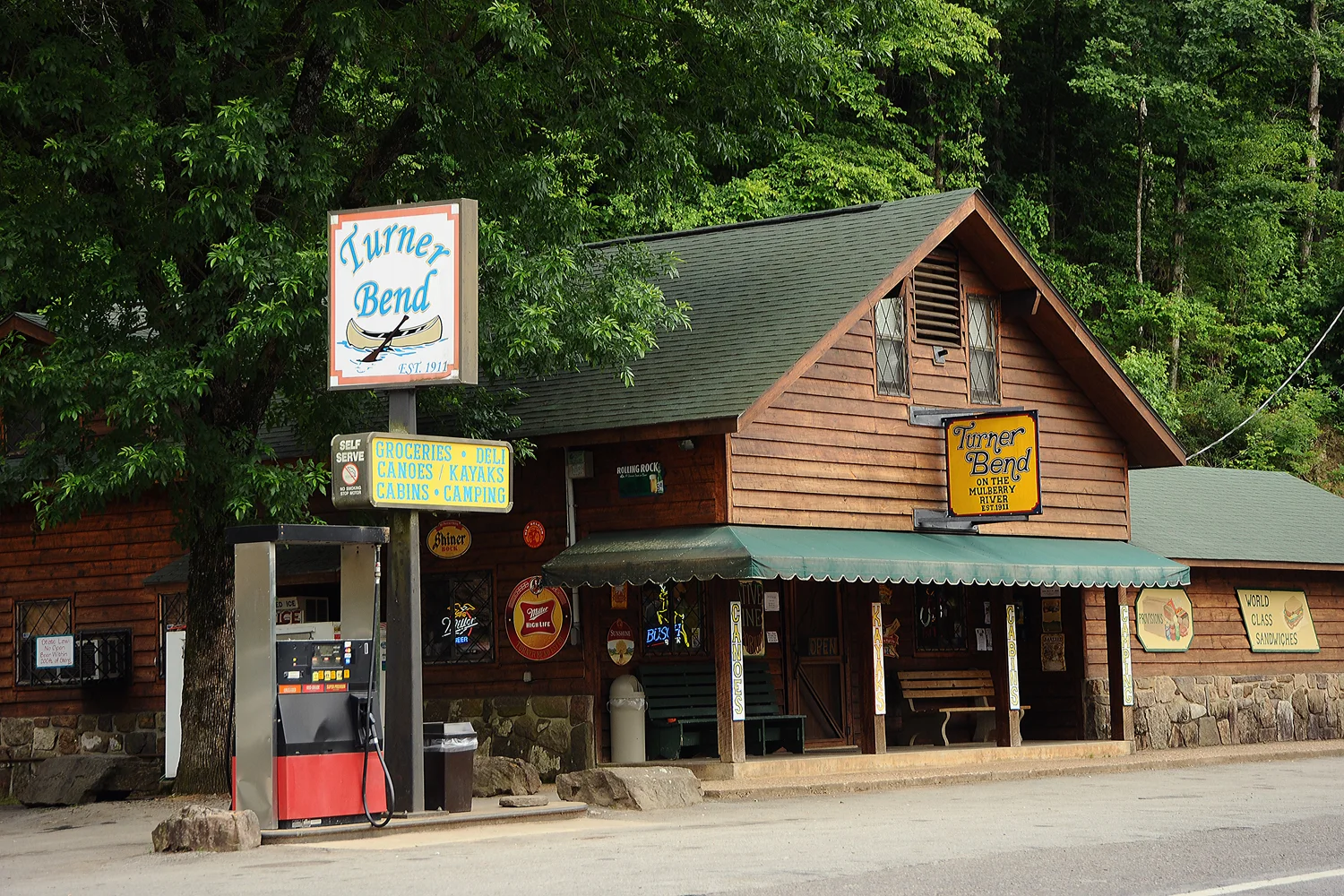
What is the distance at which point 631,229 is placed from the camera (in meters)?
32.1

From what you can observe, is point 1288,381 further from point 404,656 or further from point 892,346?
point 404,656

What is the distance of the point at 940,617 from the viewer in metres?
22.2

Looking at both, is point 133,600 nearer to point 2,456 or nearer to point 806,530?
point 2,456

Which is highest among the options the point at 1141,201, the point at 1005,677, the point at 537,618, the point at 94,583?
the point at 1141,201

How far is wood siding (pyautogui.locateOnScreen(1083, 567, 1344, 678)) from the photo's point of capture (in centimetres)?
2334

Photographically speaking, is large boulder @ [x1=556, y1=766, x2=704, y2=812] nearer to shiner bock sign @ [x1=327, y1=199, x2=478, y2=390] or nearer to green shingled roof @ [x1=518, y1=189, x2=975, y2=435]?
green shingled roof @ [x1=518, y1=189, x2=975, y2=435]

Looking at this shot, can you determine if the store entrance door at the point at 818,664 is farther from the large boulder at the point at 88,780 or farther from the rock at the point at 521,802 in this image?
the large boulder at the point at 88,780

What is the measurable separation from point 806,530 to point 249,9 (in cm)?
783

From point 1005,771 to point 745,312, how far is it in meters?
6.03

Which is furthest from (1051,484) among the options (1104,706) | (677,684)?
(677,684)

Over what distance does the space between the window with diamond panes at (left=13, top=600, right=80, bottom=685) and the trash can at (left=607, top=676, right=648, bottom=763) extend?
345 inches

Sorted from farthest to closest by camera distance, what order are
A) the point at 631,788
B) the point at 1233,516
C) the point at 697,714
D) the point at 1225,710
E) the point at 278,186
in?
1. the point at 1233,516
2. the point at 1225,710
3. the point at 697,714
4. the point at 278,186
5. the point at 631,788

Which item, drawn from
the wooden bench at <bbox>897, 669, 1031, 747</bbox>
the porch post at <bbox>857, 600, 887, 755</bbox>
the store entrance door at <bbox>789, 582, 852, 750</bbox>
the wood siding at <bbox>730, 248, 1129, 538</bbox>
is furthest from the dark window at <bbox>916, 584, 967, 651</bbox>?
the porch post at <bbox>857, 600, 887, 755</bbox>

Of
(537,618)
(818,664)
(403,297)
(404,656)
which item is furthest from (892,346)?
(404,656)
